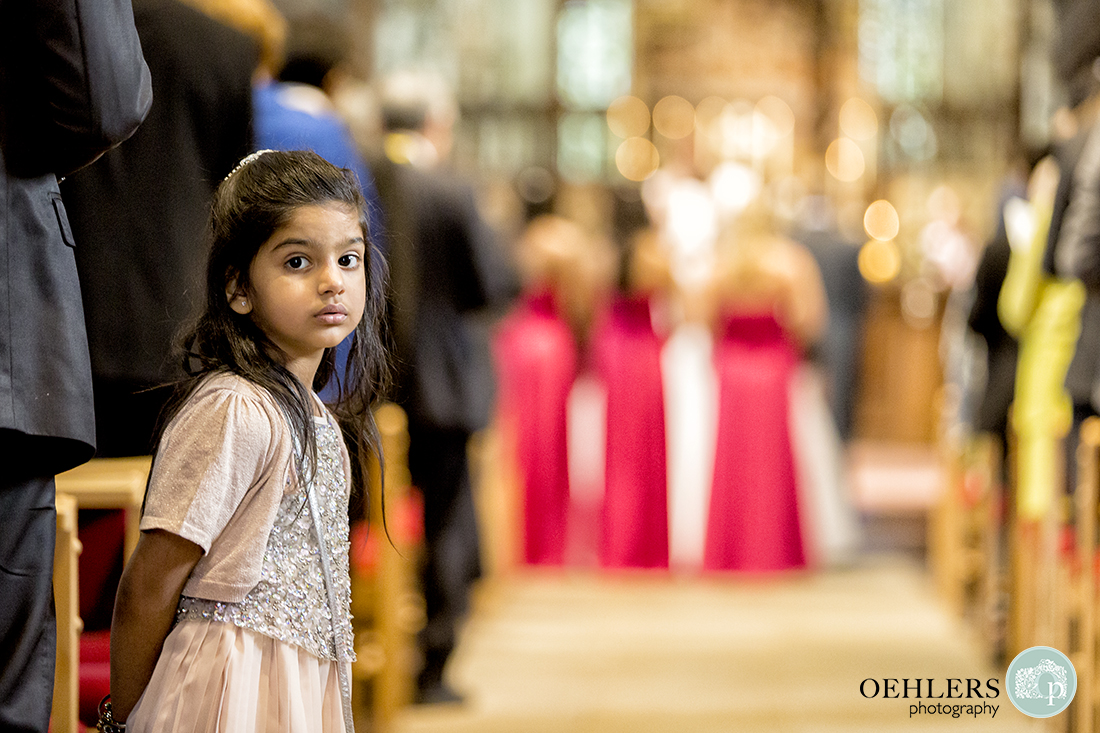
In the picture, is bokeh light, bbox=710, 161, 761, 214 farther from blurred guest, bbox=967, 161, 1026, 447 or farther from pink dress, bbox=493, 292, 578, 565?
blurred guest, bbox=967, 161, 1026, 447

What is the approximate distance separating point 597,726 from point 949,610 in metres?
2.02

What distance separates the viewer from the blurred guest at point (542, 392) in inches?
213

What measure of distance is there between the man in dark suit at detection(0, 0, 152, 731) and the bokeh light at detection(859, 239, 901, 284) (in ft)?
26.1

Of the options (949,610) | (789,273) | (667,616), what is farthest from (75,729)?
(789,273)

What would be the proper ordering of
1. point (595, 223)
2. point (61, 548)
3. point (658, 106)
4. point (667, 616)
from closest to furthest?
1. point (61, 548)
2. point (667, 616)
3. point (595, 223)
4. point (658, 106)

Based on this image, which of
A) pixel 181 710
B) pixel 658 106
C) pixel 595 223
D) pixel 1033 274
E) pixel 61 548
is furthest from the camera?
pixel 658 106

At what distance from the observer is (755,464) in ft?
17.4

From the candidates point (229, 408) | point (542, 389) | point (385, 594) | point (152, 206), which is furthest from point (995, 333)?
point (229, 408)

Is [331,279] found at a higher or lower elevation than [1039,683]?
higher

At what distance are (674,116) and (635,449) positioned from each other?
14.5ft

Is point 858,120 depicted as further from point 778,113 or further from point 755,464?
point 755,464

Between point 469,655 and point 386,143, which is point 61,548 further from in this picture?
point 469,655

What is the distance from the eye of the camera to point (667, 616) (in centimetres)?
452

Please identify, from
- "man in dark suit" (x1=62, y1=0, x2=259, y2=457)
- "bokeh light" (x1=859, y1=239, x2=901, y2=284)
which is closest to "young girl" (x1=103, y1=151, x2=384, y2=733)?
"man in dark suit" (x1=62, y1=0, x2=259, y2=457)
